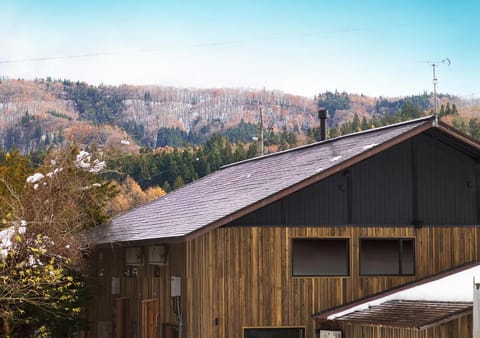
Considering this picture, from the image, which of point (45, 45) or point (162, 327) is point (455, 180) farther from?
point (45, 45)

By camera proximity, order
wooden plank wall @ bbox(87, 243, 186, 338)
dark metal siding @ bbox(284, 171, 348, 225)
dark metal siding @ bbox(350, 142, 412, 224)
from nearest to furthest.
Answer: dark metal siding @ bbox(284, 171, 348, 225)
dark metal siding @ bbox(350, 142, 412, 224)
wooden plank wall @ bbox(87, 243, 186, 338)

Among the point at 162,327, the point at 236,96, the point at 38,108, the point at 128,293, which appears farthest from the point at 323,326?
the point at 236,96

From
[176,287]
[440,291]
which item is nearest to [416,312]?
[440,291]

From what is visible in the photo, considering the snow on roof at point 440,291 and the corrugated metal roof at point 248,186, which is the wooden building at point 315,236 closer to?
the corrugated metal roof at point 248,186

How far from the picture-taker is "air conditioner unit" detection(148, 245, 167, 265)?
20.6 metres

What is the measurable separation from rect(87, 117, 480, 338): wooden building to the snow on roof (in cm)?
65

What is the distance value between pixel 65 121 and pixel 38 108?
81.2ft

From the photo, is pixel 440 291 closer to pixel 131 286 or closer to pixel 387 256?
pixel 387 256

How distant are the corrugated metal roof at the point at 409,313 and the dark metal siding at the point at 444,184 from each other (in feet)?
8.42

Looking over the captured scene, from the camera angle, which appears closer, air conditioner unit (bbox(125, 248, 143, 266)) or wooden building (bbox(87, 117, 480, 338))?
wooden building (bbox(87, 117, 480, 338))

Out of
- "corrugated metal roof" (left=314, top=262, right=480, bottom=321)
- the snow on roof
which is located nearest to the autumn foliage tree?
"corrugated metal roof" (left=314, top=262, right=480, bottom=321)

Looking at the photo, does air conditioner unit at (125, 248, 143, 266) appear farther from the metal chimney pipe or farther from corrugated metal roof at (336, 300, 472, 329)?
corrugated metal roof at (336, 300, 472, 329)

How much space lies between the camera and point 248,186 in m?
21.1

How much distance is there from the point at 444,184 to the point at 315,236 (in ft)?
10.5
